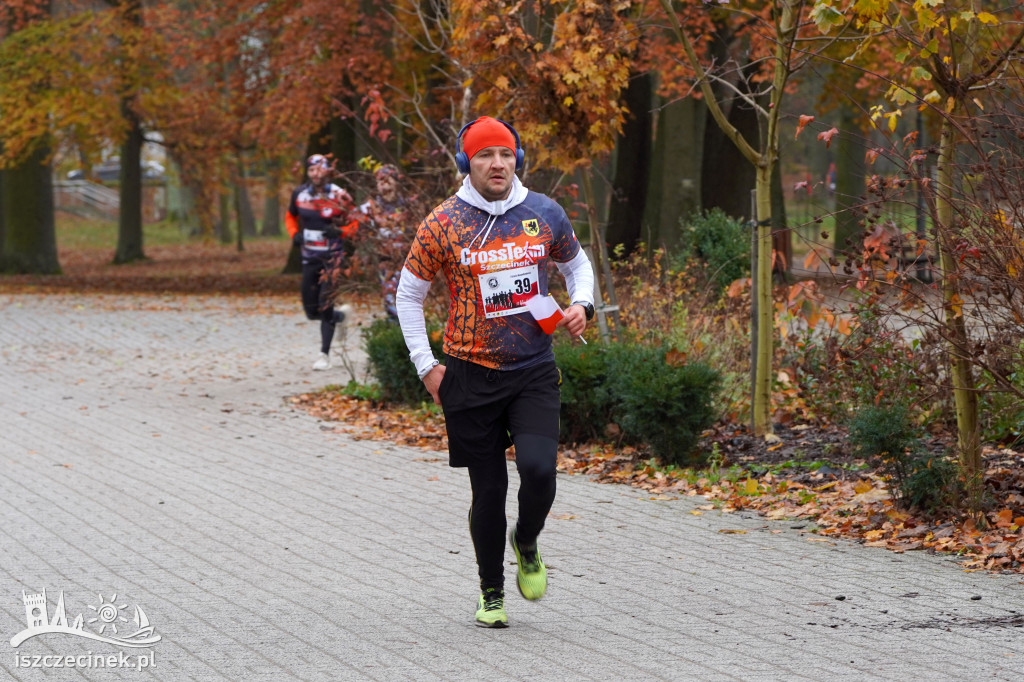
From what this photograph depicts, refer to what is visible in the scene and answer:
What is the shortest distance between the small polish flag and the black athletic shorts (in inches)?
7.7

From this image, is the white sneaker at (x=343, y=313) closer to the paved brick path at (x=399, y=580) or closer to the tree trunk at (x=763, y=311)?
the paved brick path at (x=399, y=580)

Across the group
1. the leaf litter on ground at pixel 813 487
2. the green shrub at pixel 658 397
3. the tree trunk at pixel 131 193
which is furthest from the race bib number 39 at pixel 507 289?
the tree trunk at pixel 131 193

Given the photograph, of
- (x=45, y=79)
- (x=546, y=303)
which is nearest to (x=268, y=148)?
(x=45, y=79)

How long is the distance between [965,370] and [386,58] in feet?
57.5

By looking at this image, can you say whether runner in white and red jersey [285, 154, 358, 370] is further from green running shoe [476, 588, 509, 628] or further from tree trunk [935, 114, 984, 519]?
green running shoe [476, 588, 509, 628]

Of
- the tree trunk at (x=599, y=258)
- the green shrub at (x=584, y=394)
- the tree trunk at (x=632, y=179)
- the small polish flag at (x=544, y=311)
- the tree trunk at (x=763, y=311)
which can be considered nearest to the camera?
the small polish flag at (x=544, y=311)

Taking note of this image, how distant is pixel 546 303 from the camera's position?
16.6 feet

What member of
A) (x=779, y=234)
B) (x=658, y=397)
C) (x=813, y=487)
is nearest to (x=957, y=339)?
(x=813, y=487)

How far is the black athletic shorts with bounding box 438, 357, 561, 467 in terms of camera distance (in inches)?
202

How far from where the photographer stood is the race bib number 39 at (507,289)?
508cm

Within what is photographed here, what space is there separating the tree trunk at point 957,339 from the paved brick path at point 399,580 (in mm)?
720

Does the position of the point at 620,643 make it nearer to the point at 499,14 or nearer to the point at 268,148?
the point at 499,14

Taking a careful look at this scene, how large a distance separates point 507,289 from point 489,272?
97 mm

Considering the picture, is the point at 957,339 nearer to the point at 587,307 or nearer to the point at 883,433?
→ the point at 883,433
